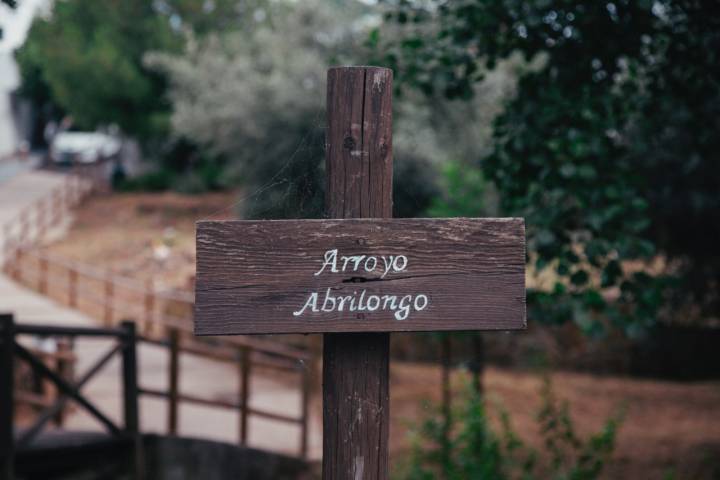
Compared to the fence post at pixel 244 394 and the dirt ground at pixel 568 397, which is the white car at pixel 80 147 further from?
the fence post at pixel 244 394

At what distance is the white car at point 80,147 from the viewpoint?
35.4 meters

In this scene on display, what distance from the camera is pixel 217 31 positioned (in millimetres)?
28594

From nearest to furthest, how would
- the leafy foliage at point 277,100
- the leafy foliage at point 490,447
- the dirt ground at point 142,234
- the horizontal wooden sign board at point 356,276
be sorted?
the horizontal wooden sign board at point 356,276 → the leafy foliage at point 490,447 → the leafy foliage at point 277,100 → the dirt ground at point 142,234

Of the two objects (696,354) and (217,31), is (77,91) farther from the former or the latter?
(696,354)

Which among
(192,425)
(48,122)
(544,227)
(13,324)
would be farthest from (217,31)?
(544,227)

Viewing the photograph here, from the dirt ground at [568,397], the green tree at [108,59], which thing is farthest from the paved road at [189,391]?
the green tree at [108,59]

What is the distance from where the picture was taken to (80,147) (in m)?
35.9

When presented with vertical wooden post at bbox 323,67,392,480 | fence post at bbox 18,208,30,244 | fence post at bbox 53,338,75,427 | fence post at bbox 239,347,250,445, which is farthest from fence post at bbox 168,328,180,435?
fence post at bbox 18,208,30,244

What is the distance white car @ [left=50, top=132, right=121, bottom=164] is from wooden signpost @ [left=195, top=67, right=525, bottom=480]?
32.6 m

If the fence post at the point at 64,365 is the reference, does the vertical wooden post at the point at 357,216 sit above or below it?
above

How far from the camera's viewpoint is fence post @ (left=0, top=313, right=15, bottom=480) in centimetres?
643

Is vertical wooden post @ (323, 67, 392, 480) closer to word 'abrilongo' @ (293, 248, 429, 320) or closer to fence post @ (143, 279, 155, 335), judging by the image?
word 'abrilongo' @ (293, 248, 429, 320)

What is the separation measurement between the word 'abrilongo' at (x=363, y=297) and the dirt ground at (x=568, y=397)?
54 cm

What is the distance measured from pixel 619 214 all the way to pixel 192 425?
5765 millimetres
